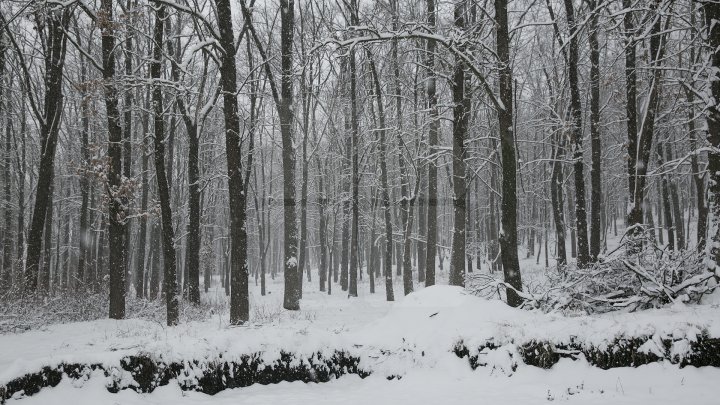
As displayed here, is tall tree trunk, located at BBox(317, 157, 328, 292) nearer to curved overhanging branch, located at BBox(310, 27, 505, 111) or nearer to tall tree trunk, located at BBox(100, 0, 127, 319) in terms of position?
tall tree trunk, located at BBox(100, 0, 127, 319)

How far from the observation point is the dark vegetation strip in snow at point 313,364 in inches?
245

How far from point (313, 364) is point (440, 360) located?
84.3 inches

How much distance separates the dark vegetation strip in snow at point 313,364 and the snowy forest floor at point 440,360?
0.03m

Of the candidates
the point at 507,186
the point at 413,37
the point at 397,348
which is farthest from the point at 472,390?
A: the point at 413,37

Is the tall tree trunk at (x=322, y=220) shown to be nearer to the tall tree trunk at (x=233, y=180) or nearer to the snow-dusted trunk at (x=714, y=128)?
the tall tree trunk at (x=233, y=180)

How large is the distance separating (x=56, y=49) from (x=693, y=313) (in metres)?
16.9

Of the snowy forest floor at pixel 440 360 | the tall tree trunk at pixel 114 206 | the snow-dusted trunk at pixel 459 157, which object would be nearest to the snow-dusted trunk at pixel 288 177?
the tall tree trunk at pixel 114 206

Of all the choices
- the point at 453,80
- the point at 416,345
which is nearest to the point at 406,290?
the point at 453,80

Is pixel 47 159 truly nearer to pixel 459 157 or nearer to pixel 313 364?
pixel 313 364

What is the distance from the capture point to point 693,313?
6.89 metres

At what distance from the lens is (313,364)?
7391 mm

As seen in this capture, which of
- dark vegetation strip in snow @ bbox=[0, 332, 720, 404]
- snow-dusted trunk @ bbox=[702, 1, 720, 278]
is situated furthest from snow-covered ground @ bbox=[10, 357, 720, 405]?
snow-dusted trunk @ bbox=[702, 1, 720, 278]

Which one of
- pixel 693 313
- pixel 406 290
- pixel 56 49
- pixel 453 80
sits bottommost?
pixel 406 290

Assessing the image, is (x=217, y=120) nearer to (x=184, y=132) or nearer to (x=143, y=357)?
(x=184, y=132)
